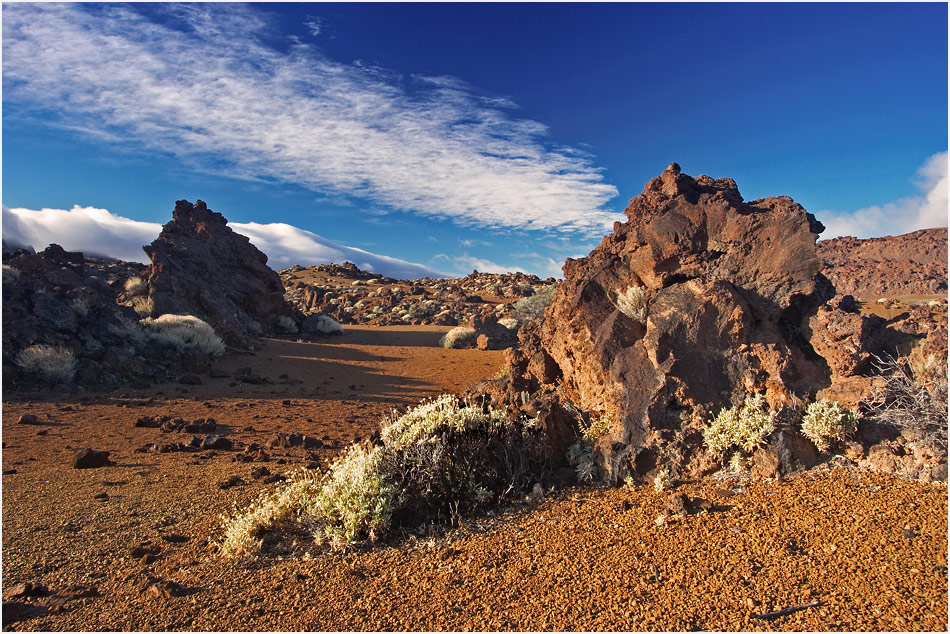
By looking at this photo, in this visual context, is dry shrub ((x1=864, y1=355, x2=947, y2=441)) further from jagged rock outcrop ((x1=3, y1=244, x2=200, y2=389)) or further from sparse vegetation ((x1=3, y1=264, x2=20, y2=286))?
sparse vegetation ((x1=3, y1=264, x2=20, y2=286))

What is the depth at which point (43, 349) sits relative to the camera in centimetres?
987

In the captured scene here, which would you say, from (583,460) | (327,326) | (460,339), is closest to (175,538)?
(583,460)

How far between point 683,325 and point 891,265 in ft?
151

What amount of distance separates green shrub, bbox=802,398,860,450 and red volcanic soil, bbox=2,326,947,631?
0.28 metres

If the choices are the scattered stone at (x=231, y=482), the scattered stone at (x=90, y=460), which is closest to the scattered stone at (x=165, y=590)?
the scattered stone at (x=231, y=482)

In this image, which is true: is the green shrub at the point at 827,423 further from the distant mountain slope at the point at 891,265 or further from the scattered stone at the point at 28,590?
the distant mountain slope at the point at 891,265

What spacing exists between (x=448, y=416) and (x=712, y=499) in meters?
2.24

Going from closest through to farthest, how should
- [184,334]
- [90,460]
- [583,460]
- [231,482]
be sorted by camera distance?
[583,460], [231,482], [90,460], [184,334]

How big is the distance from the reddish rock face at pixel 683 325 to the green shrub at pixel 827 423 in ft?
0.75

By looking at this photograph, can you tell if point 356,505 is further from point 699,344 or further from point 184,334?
point 184,334

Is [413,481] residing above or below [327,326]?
below

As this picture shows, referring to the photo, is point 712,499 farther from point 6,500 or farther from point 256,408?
point 256,408

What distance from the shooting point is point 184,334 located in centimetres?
1301

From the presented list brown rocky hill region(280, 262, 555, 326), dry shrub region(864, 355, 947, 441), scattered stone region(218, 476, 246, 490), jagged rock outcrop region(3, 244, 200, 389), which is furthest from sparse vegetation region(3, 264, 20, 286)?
dry shrub region(864, 355, 947, 441)
